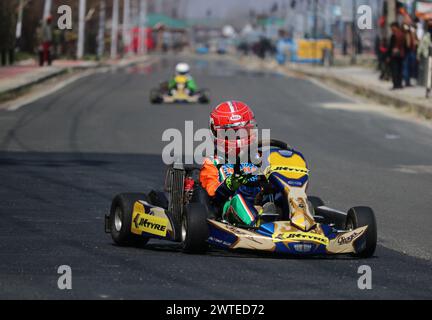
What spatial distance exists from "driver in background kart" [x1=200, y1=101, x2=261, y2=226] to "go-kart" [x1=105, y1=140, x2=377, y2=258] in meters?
0.07

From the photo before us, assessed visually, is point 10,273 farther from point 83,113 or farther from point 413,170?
point 83,113

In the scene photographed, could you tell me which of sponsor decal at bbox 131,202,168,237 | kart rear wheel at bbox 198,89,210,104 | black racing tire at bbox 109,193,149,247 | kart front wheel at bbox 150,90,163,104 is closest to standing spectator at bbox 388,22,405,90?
kart rear wheel at bbox 198,89,210,104

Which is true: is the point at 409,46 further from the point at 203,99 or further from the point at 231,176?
the point at 231,176

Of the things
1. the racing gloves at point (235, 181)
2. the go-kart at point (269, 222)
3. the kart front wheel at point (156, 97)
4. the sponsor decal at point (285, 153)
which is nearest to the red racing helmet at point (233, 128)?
the go-kart at point (269, 222)

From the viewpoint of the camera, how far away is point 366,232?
372 inches

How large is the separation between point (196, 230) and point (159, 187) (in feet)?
16.7

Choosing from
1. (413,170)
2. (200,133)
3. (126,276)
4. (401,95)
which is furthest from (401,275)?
(401,95)

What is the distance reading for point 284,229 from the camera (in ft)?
30.5

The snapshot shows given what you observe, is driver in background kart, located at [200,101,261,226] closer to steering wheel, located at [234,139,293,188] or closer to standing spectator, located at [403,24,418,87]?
steering wheel, located at [234,139,293,188]

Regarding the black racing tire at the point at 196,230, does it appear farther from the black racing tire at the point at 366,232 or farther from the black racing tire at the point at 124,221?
the black racing tire at the point at 366,232

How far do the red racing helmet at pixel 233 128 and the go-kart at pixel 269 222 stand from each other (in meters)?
0.18

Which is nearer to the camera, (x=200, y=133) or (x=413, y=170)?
(x=413, y=170)

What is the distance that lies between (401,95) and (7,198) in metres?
18.9

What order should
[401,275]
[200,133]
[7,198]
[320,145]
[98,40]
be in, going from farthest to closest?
[98,40] < [200,133] < [320,145] < [7,198] < [401,275]
